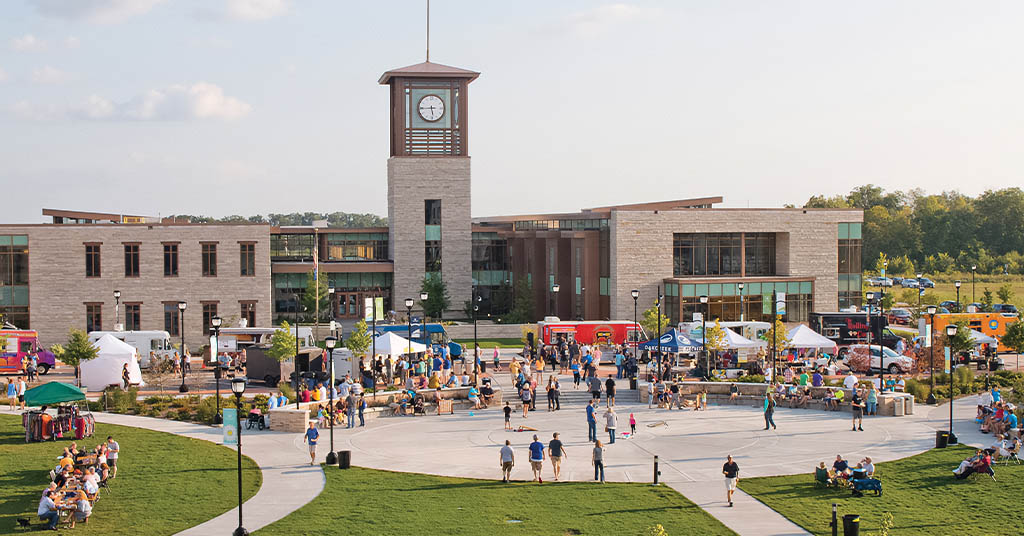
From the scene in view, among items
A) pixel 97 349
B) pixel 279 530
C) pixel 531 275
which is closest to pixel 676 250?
pixel 531 275

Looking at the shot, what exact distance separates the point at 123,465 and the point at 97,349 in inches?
652

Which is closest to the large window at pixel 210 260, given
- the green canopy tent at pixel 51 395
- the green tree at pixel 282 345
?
the green tree at pixel 282 345

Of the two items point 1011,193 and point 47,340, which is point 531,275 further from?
point 1011,193

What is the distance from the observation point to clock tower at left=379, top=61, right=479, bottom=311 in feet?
248

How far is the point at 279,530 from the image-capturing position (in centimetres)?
2205

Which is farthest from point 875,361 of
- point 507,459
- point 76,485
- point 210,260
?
point 210,260

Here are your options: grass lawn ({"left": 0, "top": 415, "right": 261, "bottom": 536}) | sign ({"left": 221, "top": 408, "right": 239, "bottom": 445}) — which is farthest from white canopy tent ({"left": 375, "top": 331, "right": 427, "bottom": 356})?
sign ({"left": 221, "top": 408, "right": 239, "bottom": 445})

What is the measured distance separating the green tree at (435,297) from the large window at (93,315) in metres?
21.4

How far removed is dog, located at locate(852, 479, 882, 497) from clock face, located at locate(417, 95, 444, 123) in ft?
183

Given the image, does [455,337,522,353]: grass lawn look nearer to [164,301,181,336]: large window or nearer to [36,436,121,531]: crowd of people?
[164,301,181,336]: large window

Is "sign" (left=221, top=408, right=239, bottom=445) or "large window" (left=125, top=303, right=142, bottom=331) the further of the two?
"large window" (left=125, top=303, right=142, bottom=331)

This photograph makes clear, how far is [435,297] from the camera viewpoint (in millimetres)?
73562

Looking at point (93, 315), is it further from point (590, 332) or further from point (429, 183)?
point (590, 332)

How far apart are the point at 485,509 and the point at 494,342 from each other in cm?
4053
